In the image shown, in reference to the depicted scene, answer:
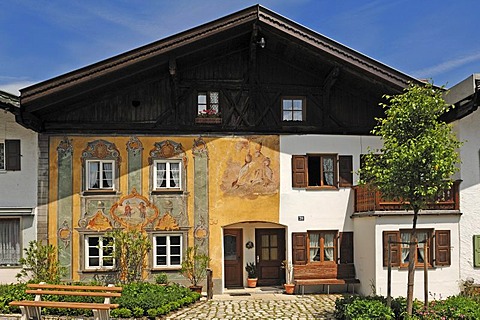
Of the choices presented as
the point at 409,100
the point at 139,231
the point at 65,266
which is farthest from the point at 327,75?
the point at 65,266

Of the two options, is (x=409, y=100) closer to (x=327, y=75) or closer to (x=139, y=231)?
(x=327, y=75)

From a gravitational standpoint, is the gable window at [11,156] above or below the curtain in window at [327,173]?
above

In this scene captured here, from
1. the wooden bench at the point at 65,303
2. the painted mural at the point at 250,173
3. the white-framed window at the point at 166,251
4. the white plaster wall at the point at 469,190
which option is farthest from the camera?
the painted mural at the point at 250,173

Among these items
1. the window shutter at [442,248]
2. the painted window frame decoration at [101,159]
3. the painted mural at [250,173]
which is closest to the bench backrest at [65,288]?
the painted window frame decoration at [101,159]

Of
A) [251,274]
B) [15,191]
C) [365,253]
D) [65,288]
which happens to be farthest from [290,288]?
[15,191]

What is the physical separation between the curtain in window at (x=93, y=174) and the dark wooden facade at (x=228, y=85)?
1.09m

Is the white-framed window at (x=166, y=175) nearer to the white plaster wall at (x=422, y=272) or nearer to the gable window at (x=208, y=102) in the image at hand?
the gable window at (x=208, y=102)

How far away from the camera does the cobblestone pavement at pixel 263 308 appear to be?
13283 millimetres

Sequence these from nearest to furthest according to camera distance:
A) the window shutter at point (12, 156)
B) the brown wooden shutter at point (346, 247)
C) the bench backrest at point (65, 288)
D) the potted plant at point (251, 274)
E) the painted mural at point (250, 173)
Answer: the bench backrest at point (65, 288), the window shutter at point (12, 156), the painted mural at point (250, 173), the brown wooden shutter at point (346, 247), the potted plant at point (251, 274)

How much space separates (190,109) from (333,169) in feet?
16.9

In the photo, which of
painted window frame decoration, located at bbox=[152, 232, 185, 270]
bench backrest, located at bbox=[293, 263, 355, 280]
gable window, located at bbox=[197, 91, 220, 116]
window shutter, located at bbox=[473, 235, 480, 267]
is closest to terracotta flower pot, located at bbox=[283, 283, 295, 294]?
bench backrest, located at bbox=[293, 263, 355, 280]

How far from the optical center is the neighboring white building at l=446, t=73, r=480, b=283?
52.9ft

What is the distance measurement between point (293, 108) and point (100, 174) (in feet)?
21.9

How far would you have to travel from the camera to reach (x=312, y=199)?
17.7 meters
